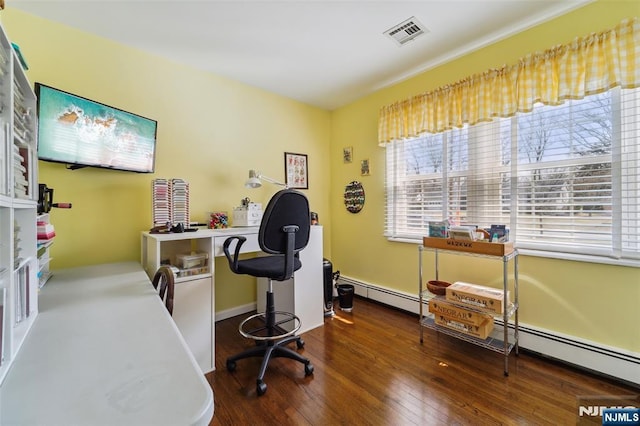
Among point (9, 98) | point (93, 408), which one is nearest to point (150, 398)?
point (93, 408)

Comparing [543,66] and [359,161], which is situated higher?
[543,66]

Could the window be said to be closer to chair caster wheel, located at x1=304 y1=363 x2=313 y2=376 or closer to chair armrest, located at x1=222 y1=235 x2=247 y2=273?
chair caster wheel, located at x1=304 y1=363 x2=313 y2=376

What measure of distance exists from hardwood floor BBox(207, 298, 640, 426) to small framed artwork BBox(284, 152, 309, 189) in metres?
1.78

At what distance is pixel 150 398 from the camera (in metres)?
0.54

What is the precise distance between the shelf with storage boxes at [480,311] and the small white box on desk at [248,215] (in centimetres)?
149

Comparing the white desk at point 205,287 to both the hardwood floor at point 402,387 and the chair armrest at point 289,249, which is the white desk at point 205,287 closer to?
the hardwood floor at point 402,387

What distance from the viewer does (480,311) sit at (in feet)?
6.22

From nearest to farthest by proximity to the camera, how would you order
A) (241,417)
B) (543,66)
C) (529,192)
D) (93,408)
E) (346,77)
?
(93,408), (241,417), (543,66), (529,192), (346,77)

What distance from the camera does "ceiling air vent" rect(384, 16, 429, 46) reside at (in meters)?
1.93

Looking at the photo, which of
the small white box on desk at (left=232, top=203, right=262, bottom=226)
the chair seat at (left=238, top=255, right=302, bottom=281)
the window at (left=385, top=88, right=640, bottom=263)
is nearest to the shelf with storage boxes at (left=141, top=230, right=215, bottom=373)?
the chair seat at (left=238, top=255, right=302, bottom=281)

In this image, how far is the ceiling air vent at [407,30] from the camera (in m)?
1.93

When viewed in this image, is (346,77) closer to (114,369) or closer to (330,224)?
(330,224)

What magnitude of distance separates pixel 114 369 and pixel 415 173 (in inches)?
106

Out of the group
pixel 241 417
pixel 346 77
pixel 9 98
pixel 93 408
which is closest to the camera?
pixel 93 408
